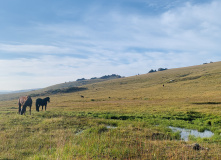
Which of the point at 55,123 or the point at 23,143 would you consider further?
the point at 55,123

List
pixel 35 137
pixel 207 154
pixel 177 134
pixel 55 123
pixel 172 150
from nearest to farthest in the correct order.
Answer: pixel 207 154 → pixel 172 150 → pixel 35 137 → pixel 177 134 → pixel 55 123

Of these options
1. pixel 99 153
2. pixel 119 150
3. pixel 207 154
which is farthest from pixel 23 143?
pixel 207 154

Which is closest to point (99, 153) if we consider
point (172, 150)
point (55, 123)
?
point (172, 150)

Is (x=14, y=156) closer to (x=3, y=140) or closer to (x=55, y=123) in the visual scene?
(x=3, y=140)

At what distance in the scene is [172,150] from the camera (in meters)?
7.21

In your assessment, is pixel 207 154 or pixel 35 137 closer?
pixel 207 154

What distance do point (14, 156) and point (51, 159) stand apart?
7.81ft

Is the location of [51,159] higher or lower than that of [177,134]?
higher

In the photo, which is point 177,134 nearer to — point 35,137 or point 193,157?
point 193,157

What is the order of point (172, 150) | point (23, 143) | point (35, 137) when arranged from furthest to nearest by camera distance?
point (35, 137)
point (23, 143)
point (172, 150)

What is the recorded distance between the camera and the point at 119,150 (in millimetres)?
7109

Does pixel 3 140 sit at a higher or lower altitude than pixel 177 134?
higher

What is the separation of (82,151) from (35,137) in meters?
4.70

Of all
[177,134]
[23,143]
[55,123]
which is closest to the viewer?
[23,143]
